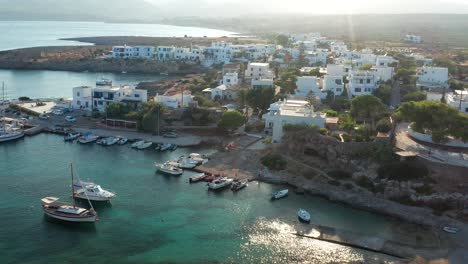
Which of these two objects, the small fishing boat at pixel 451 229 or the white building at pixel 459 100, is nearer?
→ the small fishing boat at pixel 451 229

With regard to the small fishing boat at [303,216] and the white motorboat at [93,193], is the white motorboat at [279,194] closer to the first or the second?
the small fishing boat at [303,216]

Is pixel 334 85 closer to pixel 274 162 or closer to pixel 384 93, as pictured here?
pixel 384 93

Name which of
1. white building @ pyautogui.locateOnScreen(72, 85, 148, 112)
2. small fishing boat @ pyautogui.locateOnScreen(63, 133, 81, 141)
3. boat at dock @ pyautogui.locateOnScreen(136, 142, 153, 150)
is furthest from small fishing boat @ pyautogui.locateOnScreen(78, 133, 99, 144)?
white building @ pyautogui.locateOnScreen(72, 85, 148, 112)

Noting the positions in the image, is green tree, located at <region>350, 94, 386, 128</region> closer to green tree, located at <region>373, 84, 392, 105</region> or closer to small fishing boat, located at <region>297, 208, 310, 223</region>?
green tree, located at <region>373, 84, 392, 105</region>

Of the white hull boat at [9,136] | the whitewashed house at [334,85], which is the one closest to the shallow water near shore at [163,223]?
the white hull boat at [9,136]

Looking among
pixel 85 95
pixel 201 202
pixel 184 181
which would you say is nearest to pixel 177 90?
pixel 85 95

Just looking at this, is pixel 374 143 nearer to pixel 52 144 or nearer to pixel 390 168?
pixel 390 168
